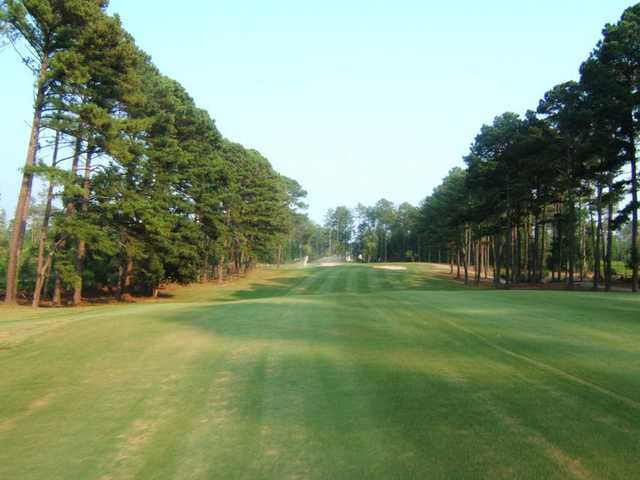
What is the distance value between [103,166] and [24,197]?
13.7ft

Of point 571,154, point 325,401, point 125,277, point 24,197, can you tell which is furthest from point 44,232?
point 571,154

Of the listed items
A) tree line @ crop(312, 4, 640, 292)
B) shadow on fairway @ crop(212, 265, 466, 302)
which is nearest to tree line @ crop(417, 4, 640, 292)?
tree line @ crop(312, 4, 640, 292)

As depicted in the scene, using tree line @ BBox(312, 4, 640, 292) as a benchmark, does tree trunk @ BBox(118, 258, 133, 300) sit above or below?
below

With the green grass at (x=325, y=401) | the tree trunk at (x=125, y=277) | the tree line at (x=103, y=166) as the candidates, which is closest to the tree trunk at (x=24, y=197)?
the tree line at (x=103, y=166)

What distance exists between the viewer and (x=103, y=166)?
81.6ft

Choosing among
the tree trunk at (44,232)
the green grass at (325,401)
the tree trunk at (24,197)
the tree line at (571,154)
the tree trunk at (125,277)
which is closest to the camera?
the green grass at (325,401)

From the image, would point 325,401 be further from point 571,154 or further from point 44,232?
point 571,154

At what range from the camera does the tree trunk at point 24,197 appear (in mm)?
21609

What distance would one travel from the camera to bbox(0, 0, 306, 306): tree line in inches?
855

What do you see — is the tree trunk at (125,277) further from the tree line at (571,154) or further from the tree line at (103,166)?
the tree line at (571,154)

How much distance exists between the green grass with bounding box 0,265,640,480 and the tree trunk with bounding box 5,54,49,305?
1282 cm

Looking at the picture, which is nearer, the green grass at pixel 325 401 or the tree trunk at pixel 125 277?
the green grass at pixel 325 401

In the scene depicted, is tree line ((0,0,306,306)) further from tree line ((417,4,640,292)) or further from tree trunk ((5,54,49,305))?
tree line ((417,4,640,292))

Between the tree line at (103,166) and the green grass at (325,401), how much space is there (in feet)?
46.5
